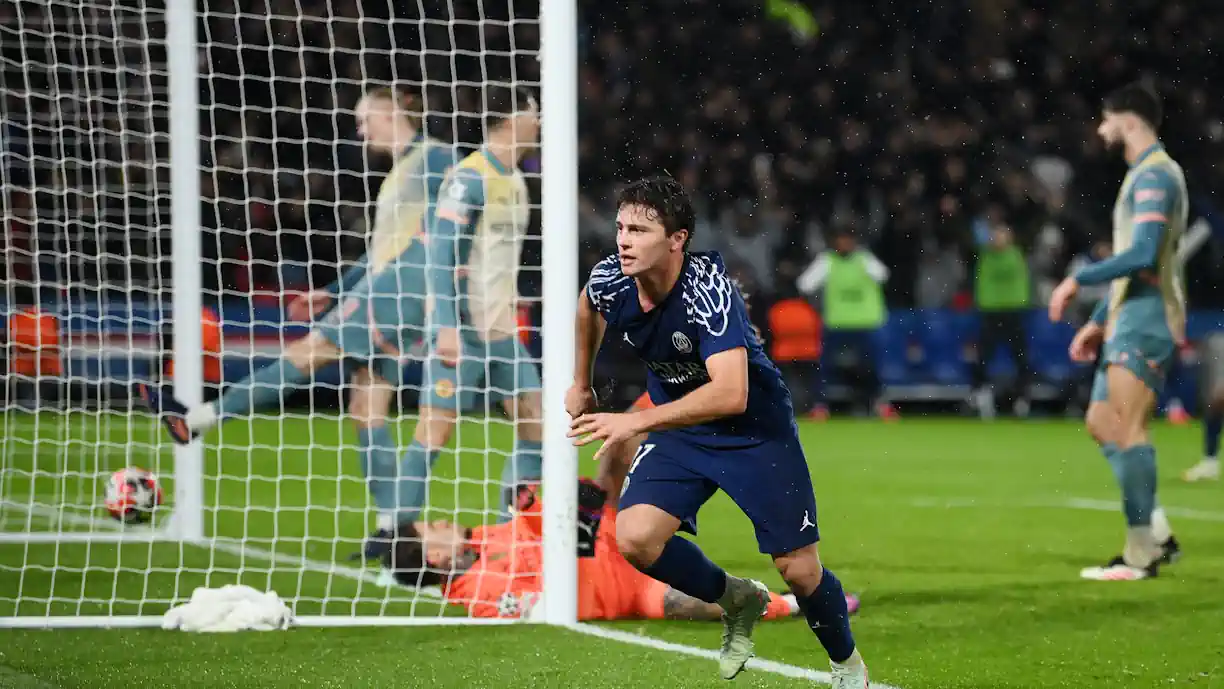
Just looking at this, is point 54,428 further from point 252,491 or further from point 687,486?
point 687,486

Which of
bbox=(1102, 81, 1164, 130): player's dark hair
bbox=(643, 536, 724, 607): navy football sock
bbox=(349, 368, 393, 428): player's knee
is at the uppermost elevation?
bbox=(1102, 81, 1164, 130): player's dark hair

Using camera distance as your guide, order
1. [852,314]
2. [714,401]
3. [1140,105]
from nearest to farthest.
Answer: [714,401], [1140,105], [852,314]

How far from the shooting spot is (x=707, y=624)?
19.6 ft

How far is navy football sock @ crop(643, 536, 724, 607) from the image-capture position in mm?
4609

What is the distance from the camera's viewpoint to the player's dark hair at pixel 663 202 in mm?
4328

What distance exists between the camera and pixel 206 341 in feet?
39.8

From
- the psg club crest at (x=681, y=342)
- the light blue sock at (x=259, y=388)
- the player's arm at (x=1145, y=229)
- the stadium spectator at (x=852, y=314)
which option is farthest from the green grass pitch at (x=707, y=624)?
the stadium spectator at (x=852, y=314)

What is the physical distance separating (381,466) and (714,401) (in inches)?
139

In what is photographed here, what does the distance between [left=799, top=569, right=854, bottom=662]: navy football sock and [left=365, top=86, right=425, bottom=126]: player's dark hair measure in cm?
331

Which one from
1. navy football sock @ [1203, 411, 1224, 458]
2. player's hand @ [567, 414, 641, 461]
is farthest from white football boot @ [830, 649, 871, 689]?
navy football sock @ [1203, 411, 1224, 458]

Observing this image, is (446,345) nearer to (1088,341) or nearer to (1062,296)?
(1062,296)

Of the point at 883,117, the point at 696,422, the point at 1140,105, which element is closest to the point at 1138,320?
the point at 1140,105

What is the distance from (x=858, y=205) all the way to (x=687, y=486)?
1636 centimetres

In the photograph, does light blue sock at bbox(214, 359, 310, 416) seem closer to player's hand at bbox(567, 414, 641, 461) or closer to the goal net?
the goal net
